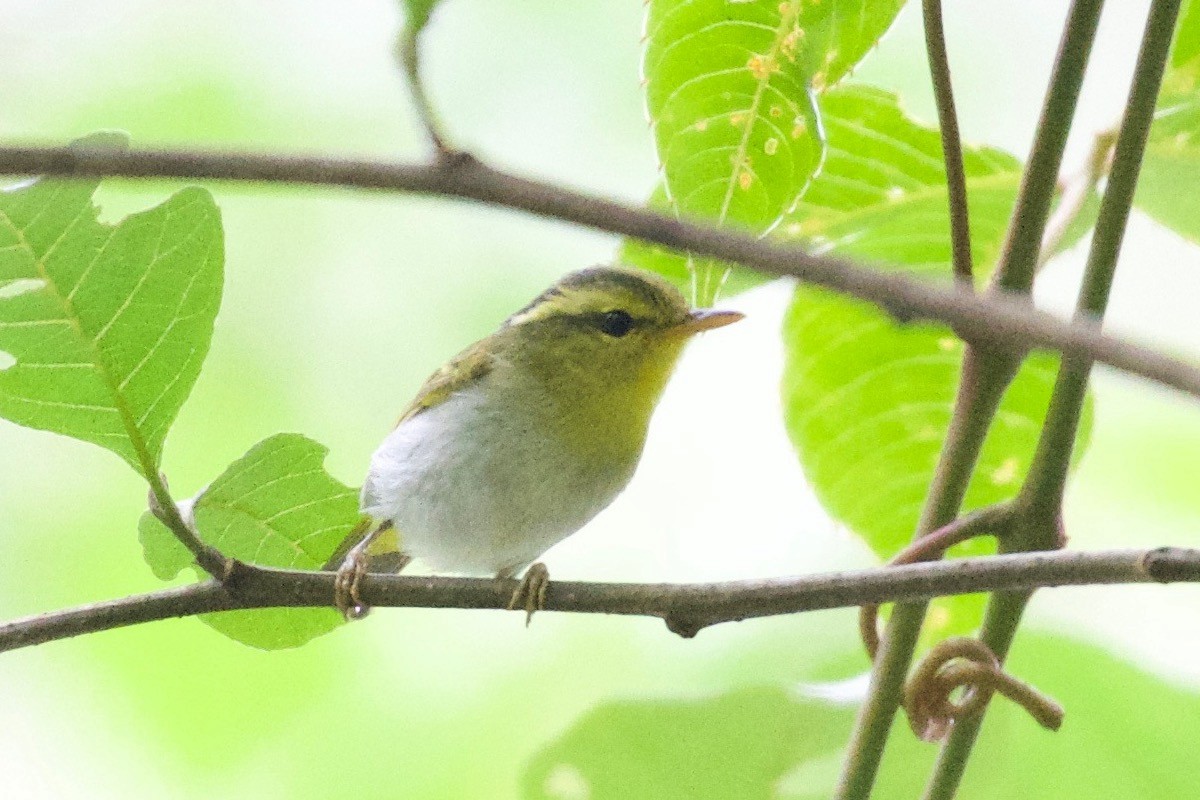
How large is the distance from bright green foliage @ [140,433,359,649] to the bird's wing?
0.64 m

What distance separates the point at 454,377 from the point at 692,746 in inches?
28.5

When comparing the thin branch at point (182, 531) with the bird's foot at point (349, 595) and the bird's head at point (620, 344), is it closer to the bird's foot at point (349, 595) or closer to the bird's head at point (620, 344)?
the bird's foot at point (349, 595)

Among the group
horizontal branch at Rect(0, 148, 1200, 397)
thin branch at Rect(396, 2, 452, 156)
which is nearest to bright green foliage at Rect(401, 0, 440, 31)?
thin branch at Rect(396, 2, 452, 156)

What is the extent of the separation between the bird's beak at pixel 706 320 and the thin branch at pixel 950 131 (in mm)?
667

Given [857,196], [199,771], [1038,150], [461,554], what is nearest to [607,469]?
[461,554]

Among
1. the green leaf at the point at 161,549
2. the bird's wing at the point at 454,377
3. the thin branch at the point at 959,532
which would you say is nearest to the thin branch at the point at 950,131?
the thin branch at the point at 959,532

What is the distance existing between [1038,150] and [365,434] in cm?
229

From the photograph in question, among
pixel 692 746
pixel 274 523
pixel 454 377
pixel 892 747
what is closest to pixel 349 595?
pixel 274 523

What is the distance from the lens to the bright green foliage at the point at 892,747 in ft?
4.63

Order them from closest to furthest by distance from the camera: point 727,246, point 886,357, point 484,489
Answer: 1. point 727,246
2. point 886,357
3. point 484,489

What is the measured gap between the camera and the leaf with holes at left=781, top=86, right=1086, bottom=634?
1.42m

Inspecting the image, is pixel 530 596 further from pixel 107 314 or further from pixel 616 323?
pixel 616 323

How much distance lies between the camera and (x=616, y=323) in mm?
1907

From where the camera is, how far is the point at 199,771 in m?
2.68
